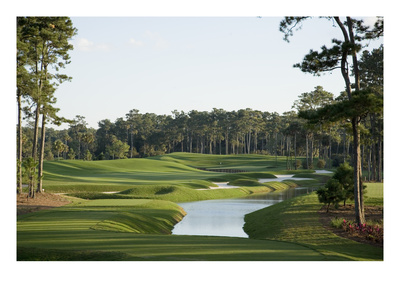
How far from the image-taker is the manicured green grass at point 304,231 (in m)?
14.9

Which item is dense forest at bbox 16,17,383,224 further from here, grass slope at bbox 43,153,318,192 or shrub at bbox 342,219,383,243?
grass slope at bbox 43,153,318,192

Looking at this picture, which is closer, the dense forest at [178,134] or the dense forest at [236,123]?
the dense forest at [236,123]

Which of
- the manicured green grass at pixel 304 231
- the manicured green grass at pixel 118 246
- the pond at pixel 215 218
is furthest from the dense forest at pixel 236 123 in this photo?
the pond at pixel 215 218

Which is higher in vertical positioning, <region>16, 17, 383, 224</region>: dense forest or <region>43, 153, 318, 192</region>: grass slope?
<region>16, 17, 383, 224</region>: dense forest

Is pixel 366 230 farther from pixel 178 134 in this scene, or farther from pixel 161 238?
pixel 178 134

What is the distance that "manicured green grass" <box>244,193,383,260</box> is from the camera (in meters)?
14.9

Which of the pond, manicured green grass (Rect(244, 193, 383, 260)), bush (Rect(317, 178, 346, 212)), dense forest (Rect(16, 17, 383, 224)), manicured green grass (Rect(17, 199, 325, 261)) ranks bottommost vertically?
the pond

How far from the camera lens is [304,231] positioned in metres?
20.3

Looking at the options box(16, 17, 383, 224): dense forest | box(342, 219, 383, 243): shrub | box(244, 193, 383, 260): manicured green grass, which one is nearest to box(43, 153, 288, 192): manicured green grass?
box(16, 17, 383, 224): dense forest

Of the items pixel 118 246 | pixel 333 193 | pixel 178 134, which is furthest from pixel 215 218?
pixel 178 134

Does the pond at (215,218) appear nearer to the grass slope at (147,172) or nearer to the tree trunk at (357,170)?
the tree trunk at (357,170)
